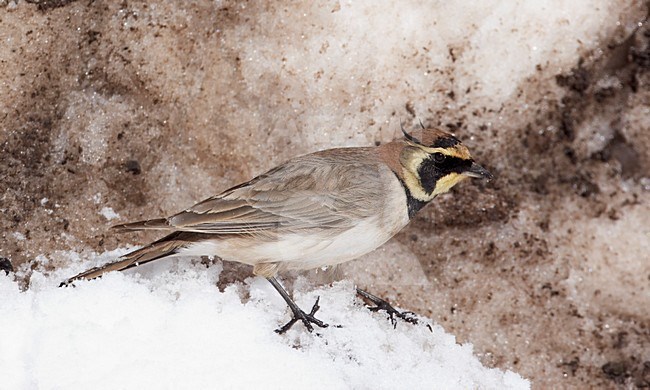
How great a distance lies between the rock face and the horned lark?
21.6 inches

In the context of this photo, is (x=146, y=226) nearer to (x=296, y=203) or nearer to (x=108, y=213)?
(x=108, y=213)

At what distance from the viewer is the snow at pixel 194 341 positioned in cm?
388

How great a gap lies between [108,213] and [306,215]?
49.1 inches

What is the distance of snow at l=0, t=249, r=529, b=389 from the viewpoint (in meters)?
3.88

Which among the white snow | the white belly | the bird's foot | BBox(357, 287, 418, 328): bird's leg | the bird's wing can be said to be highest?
the bird's wing

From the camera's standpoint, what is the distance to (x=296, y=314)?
4301mm

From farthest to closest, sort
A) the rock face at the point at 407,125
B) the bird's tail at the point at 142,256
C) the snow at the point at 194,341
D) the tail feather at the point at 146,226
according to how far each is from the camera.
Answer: the rock face at the point at 407,125 < the bird's tail at the point at 142,256 < the tail feather at the point at 146,226 < the snow at the point at 194,341

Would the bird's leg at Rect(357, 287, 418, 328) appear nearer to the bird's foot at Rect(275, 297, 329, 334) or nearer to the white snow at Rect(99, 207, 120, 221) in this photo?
the bird's foot at Rect(275, 297, 329, 334)

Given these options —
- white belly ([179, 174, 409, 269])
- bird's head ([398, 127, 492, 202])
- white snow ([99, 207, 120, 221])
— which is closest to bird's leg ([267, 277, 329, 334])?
white belly ([179, 174, 409, 269])

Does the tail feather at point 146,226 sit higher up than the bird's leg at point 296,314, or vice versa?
the tail feather at point 146,226

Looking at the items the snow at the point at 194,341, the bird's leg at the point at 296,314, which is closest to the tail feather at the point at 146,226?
the snow at the point at 194,341

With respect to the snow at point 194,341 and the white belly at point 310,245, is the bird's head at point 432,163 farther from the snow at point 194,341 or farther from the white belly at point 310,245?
the snow at point 194,341

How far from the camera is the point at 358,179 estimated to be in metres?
4.32

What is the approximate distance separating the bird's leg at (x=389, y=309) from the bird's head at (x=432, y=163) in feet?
2.26
